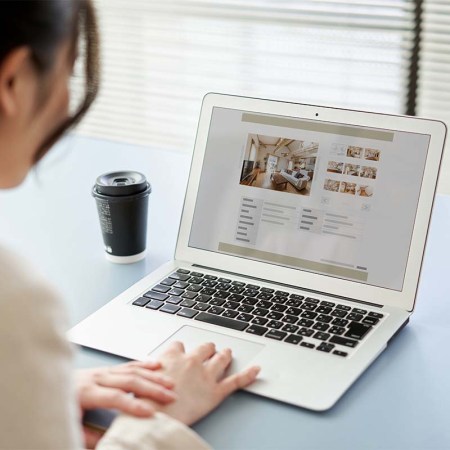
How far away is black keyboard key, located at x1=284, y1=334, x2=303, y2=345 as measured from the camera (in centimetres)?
100

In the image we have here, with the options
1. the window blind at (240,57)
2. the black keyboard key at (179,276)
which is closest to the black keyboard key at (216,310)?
the black keyboard key at (179,276)

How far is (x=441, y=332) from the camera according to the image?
106 centimetres

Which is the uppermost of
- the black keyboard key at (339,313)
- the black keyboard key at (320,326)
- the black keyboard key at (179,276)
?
the black keyboard key at (339,313)

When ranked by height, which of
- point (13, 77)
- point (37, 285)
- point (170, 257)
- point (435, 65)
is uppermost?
point (13, 77)

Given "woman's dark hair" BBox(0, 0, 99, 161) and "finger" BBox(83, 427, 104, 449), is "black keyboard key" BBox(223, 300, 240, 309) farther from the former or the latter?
"woman's dark hair" BBox(0, 0, 99, 161)

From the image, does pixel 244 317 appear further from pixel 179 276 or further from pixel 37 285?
pixel 37 285

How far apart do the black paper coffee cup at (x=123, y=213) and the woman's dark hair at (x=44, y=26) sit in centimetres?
49

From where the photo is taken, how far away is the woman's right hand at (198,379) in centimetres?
86

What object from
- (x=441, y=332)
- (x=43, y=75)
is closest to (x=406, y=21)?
(x=441, y=332)

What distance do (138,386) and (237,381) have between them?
120 mm

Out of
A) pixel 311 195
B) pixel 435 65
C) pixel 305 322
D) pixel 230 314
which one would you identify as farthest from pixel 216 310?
pixel 435 65

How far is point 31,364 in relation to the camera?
63 cm

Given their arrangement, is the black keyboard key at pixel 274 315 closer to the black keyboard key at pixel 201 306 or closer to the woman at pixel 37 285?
the black keyboard key at pixel 201 306

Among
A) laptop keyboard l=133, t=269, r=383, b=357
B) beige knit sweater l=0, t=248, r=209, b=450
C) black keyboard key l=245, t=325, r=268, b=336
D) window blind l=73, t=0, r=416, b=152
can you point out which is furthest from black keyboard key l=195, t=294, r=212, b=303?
window blind l=73, t=0, r=416, b=152
